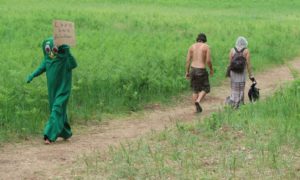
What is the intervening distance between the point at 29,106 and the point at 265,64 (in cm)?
963

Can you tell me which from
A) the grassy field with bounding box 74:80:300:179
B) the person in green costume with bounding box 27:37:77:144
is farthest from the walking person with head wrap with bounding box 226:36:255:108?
the person in green costume with bounding box 27:37:77:144

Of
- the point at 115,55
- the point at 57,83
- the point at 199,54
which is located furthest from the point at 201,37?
the point at 57,83

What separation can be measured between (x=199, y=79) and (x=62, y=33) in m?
3.95

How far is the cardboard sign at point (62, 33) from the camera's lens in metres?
9.29

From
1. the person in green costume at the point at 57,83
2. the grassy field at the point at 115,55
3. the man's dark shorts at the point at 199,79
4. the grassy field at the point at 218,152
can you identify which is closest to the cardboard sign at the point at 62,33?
the person in green costume at the point at 57,83

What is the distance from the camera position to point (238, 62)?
1181 centimetres

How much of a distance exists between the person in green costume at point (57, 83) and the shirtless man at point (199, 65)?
3340mm

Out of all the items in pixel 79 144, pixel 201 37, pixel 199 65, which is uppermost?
pixel 201 37

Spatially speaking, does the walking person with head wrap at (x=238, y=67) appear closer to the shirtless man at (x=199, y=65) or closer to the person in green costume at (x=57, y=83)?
the shirtless man at (x=199, y=65)

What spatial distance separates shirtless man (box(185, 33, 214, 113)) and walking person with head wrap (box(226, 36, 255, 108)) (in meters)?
0.55

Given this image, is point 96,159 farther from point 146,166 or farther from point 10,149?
point 10,149

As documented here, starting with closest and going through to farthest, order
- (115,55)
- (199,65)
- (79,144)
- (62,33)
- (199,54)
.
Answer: (62,33) → (79,144) → (199,54) → (199,65) → (115,55)

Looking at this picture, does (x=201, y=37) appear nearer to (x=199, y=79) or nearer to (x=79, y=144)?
(x=199, y=79)

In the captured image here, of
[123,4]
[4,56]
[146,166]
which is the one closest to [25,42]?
[4,56]
